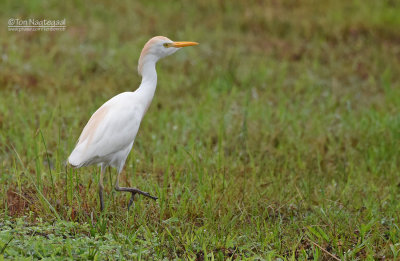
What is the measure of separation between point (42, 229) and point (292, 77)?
5206mm

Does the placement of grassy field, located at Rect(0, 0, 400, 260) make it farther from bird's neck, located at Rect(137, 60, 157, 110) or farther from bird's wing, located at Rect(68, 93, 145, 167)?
bird's neck, located at Rect(137, 60, 157, 110)

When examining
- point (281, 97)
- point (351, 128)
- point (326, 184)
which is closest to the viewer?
point (326, 184)

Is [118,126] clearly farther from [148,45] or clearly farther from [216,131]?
[216,131]

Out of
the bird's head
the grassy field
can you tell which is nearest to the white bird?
the bird's head

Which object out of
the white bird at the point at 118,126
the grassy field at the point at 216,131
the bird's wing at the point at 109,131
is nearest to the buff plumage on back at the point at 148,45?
the white bird at the point at 118,126

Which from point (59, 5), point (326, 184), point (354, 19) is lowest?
point (326, 184)

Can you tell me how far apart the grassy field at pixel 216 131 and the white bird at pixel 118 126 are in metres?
0.22

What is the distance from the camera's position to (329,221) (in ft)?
12.6

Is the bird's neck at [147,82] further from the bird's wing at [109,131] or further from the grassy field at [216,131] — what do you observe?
the grassy field at [216,131]

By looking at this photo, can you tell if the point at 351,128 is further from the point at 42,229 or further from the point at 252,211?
the point at 42,229

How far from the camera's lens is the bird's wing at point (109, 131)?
3547 mm

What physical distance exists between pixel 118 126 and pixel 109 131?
0.07m

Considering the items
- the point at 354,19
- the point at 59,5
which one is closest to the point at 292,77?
the point at 354,19

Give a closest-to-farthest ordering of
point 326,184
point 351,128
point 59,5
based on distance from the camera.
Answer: point 326,184 < point 351,128 < point 59,5
